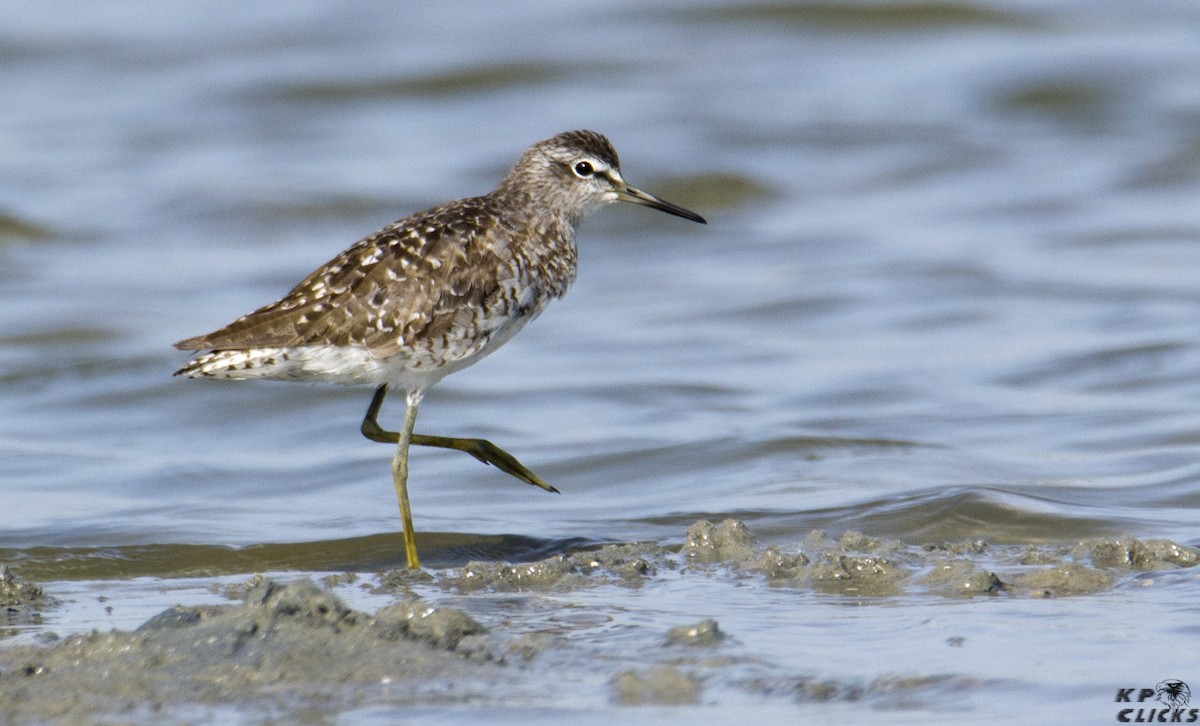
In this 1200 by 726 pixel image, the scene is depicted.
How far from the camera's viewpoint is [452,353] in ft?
24.4

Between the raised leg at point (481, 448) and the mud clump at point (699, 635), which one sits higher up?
the raised leg at point (481, 448)

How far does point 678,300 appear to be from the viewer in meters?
13.3

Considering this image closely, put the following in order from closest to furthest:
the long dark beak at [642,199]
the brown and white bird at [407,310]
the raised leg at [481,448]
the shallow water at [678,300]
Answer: the brown and white bird at [407,310]
the shallow water at [678,300]
the raised leg at [481,448]
the long dark beak at [642,199]

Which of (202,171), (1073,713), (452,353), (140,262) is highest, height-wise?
(202,171)

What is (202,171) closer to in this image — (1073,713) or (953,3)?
(953,3)

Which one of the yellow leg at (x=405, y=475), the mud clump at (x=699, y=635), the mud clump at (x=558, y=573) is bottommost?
the mud clump at (x=699, y=635)

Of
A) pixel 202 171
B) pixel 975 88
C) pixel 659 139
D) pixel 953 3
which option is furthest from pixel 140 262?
pixel 953 3

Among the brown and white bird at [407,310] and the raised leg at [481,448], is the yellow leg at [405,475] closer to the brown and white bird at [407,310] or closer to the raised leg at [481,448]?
the brown and white bird at [407,310]

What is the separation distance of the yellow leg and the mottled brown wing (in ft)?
1.52

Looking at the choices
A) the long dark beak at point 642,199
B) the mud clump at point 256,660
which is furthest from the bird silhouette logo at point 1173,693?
the long dark beak at point 642,199

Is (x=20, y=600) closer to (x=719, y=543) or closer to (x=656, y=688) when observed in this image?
(x=656, y=688)

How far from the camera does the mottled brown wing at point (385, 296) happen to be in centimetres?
721

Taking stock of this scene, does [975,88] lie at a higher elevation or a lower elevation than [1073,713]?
higher

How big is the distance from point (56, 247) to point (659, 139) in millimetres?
6205
